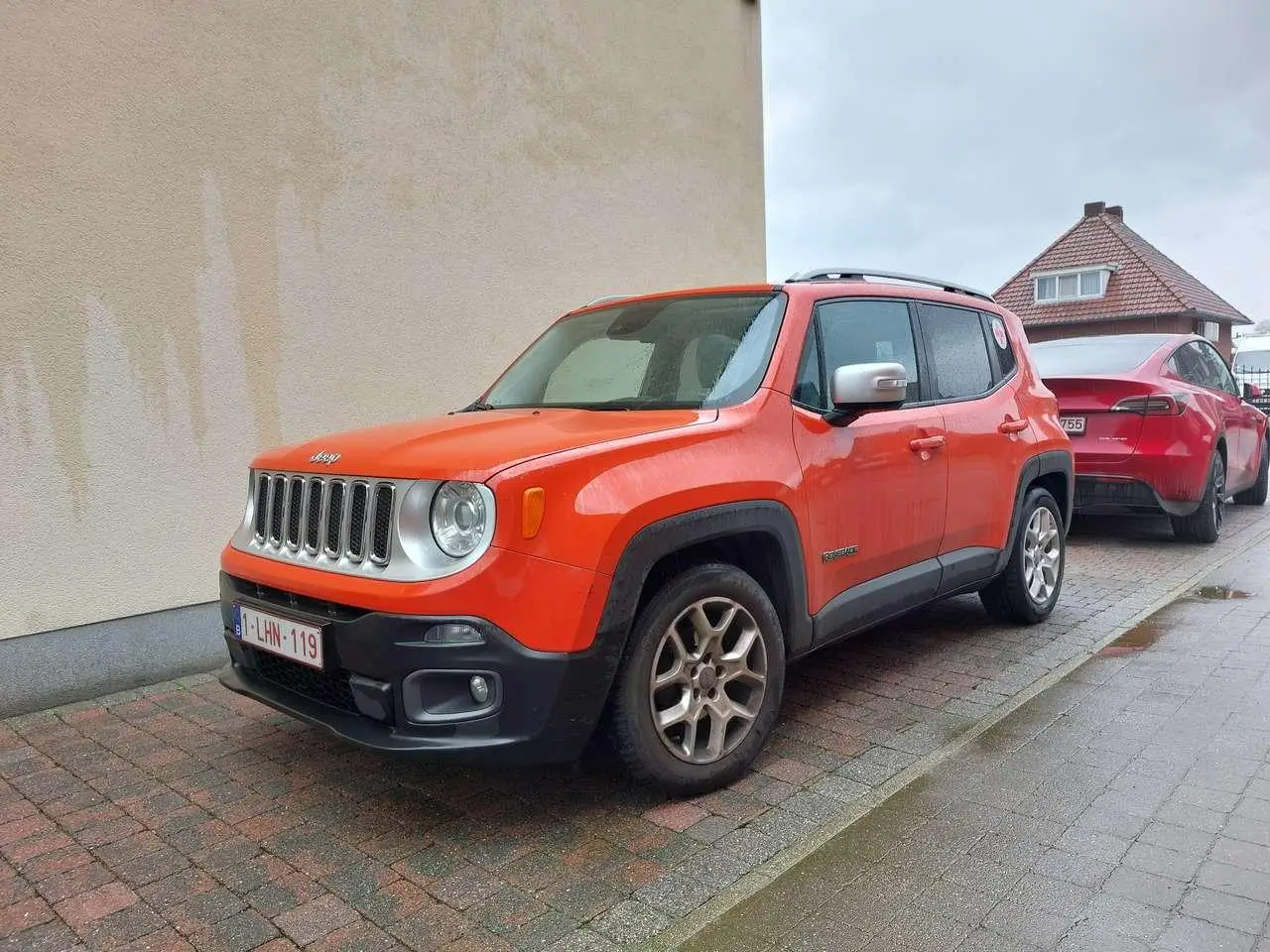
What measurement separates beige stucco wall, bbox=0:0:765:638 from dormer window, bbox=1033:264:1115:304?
34524mm

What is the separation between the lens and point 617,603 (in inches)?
113

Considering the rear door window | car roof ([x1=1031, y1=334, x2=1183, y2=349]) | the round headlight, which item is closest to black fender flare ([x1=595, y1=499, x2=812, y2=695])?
the round headlight

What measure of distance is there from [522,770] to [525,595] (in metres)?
1.09

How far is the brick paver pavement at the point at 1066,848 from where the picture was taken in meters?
2.41

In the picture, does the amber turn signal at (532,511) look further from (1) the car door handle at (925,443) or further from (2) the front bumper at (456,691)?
(1) the car door handle at (925,443)

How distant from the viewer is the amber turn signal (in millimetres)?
2719

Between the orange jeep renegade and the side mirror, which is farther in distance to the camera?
the side mirror

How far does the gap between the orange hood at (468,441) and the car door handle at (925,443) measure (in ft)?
3.99

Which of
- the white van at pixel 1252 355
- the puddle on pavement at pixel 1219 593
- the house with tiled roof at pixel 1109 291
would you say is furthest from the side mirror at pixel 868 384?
the white van at pixel 1252 355

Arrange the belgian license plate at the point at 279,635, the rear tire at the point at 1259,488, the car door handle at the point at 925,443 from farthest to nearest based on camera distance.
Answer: the rear tire at the point at 1259,488 → the car door handle at the point at 925,443 → the belgian license plate at the point at 279,635

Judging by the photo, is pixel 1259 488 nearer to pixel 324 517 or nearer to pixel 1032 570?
Answer: pixel 1032 570

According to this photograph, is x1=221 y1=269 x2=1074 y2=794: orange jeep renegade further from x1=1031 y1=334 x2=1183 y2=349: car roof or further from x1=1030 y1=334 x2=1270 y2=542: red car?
x1=1031 y1=334 x2=1183 y2=349: car roof

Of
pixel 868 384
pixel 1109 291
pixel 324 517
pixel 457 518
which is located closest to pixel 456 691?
pixel 457 518

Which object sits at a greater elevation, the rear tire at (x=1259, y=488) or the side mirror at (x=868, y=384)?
the side mirror at (x=868, y=384)
